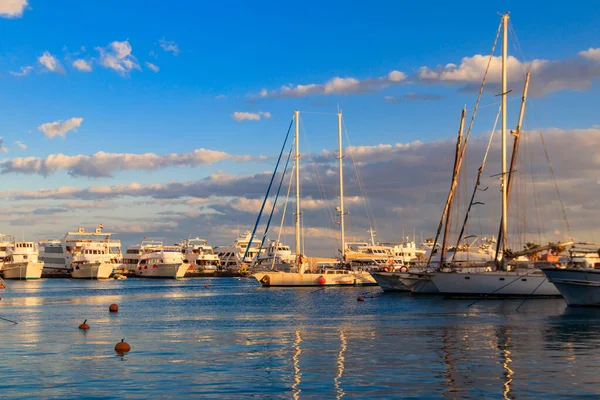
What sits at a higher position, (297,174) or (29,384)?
(297,174)

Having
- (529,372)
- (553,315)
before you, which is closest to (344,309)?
(553,315)

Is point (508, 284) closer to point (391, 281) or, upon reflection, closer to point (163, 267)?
point (391, 281)

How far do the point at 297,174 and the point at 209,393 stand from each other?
9055 cm

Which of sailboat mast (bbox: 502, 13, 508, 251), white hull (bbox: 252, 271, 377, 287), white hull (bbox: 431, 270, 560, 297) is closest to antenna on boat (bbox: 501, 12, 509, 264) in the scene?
sailboat mast (bbox: 502, 13, 508, 251)

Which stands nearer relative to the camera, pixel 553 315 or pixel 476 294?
pixel 553 315

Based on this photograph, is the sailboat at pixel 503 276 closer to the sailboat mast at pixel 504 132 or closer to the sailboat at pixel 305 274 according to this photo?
the sailboat mast at pixel 504 132

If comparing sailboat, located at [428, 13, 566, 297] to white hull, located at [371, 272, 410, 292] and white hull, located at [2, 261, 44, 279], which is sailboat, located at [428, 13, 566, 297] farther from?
white hull, located at [2, 261, 44, 279]

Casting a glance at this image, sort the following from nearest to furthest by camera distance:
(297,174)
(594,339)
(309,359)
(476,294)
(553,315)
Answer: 1. (309,359)
2. (594,339)
3. (553,315)
4. (476,294)
5. (297,174)

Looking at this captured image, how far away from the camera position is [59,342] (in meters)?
40.4

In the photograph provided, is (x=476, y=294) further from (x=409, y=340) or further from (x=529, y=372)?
(x=529, y=372)

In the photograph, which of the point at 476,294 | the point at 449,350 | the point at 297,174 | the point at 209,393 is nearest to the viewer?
the point at 209,393

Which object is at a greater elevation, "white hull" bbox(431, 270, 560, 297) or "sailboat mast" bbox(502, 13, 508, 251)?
"sailboat mast" bbox(502, 13, 508, 251)

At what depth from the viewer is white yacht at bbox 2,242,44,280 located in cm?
17212

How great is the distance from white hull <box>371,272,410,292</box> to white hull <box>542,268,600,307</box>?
32400 millimetres
